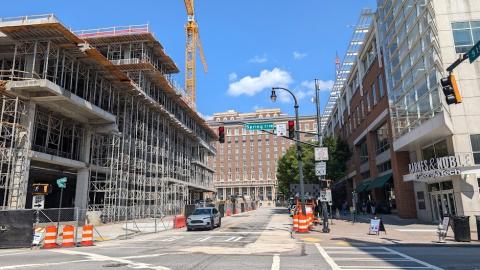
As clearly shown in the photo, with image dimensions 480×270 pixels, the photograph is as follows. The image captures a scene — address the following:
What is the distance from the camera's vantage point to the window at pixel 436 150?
26822 millimetres

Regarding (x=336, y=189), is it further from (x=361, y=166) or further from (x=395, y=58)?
(x=395, y=58)

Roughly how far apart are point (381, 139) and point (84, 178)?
3157 centimetres

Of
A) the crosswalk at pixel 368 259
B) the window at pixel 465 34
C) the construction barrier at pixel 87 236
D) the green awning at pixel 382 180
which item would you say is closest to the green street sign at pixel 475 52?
the crosswalk at pixel 368 259

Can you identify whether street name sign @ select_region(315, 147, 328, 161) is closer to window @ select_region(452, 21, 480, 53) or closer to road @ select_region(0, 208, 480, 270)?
road @ select_region(0, 208, 480, 270)

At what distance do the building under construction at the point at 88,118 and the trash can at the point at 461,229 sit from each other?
90.7 ft

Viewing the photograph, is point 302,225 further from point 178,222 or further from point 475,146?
point 178,222

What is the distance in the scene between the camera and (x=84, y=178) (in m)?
37.3

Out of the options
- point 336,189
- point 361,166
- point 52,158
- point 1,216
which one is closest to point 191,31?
point 336,189

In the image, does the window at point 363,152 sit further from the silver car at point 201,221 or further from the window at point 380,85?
the silver car at point 201,221

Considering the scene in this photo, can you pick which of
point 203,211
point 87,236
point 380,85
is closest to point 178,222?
point 203,211

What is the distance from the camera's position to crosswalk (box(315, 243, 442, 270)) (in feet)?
36.1

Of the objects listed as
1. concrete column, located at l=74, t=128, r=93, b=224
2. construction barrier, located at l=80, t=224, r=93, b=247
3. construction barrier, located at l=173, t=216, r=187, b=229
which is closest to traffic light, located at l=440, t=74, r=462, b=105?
construction barrier, located at l=80, t=224, r=93, b=247

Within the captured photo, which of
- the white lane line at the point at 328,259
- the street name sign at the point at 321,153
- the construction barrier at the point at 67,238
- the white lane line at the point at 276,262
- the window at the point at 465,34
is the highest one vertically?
the window at the point at 465,34

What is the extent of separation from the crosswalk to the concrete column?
27459 mm
